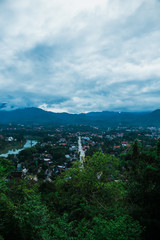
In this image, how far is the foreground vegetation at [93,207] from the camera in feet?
11.3

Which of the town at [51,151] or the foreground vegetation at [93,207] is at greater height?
the foreground vegetation at [93,207]

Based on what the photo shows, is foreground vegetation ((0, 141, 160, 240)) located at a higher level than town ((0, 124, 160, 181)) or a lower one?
higher

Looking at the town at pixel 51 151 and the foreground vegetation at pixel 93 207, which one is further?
the town at pixel 51 151

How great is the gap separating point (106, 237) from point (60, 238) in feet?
3.79

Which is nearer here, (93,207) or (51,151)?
(93,207)

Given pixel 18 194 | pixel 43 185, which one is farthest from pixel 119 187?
pixel 43 185

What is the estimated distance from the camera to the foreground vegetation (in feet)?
11.3

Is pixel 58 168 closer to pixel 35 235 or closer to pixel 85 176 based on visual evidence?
pixel 85 176

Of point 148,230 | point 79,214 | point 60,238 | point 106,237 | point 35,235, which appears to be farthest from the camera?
point 79,214

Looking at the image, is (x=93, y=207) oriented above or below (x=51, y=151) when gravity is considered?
above

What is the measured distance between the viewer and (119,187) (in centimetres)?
686

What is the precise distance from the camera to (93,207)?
575cm

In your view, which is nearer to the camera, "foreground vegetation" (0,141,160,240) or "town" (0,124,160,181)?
"foreground vegetation" (0,141,160,240)

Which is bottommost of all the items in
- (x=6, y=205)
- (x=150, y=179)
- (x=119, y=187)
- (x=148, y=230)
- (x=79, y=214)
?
(x=79, y=214)
